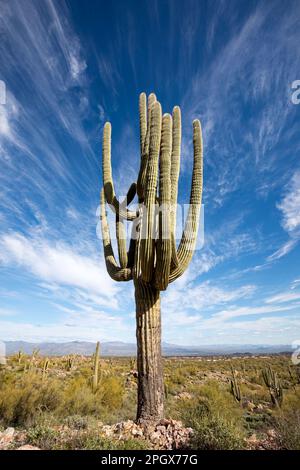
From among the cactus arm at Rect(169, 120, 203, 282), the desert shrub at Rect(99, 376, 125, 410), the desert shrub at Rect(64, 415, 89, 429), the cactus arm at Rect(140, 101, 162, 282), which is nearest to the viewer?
the cactus arm at Rect(140, 101, 162, 282)

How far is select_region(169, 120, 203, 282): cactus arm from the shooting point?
6445 mm

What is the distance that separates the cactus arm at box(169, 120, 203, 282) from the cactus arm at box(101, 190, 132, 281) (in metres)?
1.24

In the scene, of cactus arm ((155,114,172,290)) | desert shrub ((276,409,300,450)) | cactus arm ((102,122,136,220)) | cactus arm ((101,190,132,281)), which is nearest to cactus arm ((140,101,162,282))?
cactus arm ((155,114,172,290))

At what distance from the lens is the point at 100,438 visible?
16.2 feet

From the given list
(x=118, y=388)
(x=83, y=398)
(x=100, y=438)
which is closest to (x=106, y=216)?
(x=100, y=438)

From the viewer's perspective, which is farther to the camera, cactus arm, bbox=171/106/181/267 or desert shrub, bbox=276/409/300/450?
cactus arm, bbox=171/106/181/267

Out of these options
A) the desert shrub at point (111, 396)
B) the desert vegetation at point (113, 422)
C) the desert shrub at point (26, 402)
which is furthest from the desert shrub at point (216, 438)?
the desert shrub at point (111, 396)

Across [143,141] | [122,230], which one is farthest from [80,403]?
[143,141]

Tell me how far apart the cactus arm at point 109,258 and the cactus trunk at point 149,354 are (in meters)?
0.45

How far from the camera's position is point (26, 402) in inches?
294

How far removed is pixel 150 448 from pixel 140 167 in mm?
5373

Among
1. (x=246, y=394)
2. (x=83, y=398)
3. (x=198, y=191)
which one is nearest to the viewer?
(x=198, y=191)

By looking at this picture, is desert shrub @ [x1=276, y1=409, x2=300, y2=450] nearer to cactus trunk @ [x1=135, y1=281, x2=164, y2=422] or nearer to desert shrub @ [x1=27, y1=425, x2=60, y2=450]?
cactus trunk @ [x1=135, y1=281, x2=164, y2=422]
